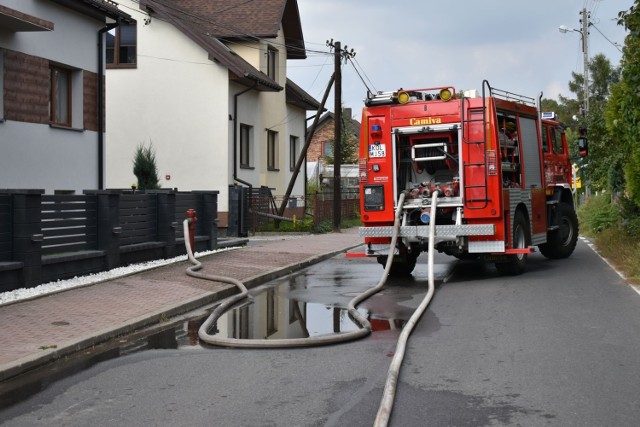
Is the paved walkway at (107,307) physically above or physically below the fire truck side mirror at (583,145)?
below

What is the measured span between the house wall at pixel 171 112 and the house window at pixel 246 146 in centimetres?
185

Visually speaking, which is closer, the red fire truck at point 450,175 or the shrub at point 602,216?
the red fire truck at point 450,175

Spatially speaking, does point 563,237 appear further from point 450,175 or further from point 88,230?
point 88,230

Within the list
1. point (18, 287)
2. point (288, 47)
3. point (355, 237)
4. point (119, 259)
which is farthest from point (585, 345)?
point (288, 47)

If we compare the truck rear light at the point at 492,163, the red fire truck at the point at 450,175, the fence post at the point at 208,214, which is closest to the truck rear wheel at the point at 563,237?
the red fire truck at the point at 450,175

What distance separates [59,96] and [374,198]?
788cm

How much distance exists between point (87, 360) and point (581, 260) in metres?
11.7

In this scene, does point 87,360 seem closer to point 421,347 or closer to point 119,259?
point 421,347

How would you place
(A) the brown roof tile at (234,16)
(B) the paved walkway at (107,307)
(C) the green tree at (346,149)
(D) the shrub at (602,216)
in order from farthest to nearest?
(C) the green tree at (346,149)
(A) the brown roof tile at (234,16)
(D) the shrub at (602,216)
(B) the paved walkway at (107,307)

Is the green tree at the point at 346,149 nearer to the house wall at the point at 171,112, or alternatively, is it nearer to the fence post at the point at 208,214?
the house wall at the point at 171,112

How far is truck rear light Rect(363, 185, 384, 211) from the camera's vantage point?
13.8 m

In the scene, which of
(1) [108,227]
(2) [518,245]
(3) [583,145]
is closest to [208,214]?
(1) [108,227]

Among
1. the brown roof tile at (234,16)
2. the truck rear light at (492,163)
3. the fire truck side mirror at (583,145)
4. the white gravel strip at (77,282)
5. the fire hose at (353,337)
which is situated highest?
the brown roof tile at (234,16)

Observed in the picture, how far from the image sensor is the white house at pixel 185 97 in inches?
1030
